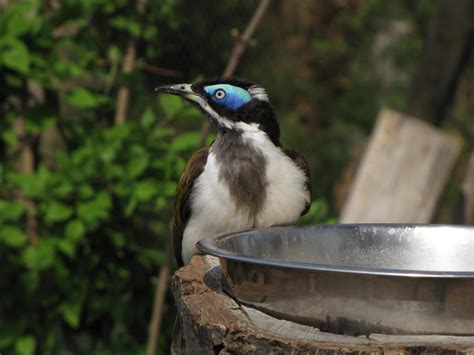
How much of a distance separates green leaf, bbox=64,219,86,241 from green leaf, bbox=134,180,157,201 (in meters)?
0.34

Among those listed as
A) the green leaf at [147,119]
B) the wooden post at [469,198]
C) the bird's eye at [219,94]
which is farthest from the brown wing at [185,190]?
the wooden post at [469,198]

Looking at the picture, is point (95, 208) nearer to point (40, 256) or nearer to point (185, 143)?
point (40, 256)

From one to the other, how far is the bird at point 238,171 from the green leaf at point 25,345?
76.5 inches

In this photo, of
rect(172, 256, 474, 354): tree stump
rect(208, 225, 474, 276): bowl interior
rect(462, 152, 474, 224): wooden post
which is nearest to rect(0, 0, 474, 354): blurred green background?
rect(208, 225, 474, 276): bowl interior

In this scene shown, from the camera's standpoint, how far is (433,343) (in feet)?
7.81

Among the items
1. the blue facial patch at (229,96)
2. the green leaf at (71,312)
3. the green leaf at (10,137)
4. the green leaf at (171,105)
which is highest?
the blue facial patch at (229,96)

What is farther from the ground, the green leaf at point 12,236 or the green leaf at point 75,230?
the green leaf at point 75,230

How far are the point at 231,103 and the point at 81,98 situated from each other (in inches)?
65.5

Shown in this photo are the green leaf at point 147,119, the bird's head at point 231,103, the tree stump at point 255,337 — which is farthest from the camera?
the green leaf at point 147,119

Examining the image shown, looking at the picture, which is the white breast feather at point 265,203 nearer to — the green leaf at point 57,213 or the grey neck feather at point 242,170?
the grey neck feather at point 242,170

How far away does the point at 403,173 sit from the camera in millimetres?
6875

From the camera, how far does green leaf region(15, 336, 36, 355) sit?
18.1 feet

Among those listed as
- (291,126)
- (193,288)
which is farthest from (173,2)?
(291,126)

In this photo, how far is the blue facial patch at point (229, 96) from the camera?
383 centimetres
